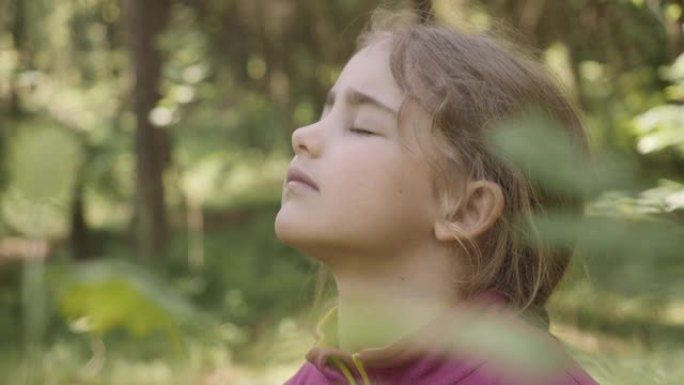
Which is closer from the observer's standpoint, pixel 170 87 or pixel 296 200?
pixel 296 200

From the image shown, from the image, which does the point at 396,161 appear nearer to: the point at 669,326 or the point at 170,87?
the point at 669,326

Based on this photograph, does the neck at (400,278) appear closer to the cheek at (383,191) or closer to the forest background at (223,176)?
the cheek at (383,191)

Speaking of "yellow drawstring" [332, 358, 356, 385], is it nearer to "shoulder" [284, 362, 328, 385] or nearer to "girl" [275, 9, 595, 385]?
"girl" [275, 9, 595, 385]

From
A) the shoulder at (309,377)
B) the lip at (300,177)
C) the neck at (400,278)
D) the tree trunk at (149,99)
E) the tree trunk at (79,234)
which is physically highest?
the lip at (300,177)

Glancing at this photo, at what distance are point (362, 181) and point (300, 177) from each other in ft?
0.31

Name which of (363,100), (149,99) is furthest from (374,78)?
(149,99)

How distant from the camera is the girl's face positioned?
1600mm

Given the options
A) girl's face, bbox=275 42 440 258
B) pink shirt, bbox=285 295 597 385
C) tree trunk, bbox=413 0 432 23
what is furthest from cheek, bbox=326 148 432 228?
tree trunk, bbox=413 0 432 23

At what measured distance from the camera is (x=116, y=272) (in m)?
0.94

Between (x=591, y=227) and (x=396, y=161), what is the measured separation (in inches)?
36.4

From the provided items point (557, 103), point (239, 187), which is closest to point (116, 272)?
point (557, 103)

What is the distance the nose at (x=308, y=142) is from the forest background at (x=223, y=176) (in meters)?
0.28

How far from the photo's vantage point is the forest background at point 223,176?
0.76m

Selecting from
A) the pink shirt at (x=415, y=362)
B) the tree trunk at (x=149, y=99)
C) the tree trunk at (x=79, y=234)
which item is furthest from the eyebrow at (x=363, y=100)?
the tree trunk at (x=79, y=234)
